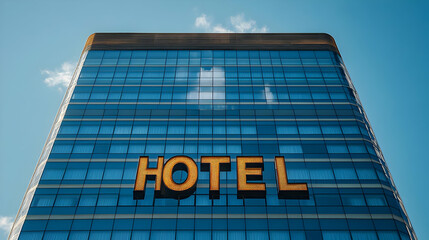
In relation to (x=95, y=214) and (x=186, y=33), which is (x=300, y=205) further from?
(x=186, y=33)

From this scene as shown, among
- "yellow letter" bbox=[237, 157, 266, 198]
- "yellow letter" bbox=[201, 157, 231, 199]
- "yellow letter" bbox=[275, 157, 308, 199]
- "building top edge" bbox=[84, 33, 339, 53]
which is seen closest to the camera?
"yellow letter" bbox=[275, 157, 308, 199]

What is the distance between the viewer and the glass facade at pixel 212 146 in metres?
36.3

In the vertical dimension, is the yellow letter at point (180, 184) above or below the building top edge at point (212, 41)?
below

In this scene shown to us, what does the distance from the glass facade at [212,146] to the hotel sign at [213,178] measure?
183 centimetres

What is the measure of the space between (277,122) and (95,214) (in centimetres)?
2761

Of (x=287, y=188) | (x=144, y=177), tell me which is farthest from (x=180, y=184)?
(x=287, y=188)

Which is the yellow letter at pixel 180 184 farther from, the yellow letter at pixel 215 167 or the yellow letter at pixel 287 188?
the yellow letter at pixel 287 188

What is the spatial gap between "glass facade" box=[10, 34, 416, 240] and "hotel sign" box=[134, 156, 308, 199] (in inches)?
72.2

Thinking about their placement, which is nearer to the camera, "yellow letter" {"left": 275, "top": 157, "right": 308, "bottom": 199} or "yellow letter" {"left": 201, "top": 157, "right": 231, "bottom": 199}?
"yellow letter" {"left": 275, "top": 157, "right": 308, "bottom": 199}

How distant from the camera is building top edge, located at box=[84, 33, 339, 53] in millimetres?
60781

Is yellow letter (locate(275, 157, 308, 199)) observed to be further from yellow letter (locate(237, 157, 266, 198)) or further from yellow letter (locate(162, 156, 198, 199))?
yellow letter (locate(162, 156, 198, 199))

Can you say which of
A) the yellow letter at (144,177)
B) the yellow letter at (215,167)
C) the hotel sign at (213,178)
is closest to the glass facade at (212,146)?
the hotel sign at (213,178)

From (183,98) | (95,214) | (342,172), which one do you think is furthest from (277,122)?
(95,214)

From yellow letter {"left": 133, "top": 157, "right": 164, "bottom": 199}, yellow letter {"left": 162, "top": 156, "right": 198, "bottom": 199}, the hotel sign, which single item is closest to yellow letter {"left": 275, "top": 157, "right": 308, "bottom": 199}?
the hotel sign
